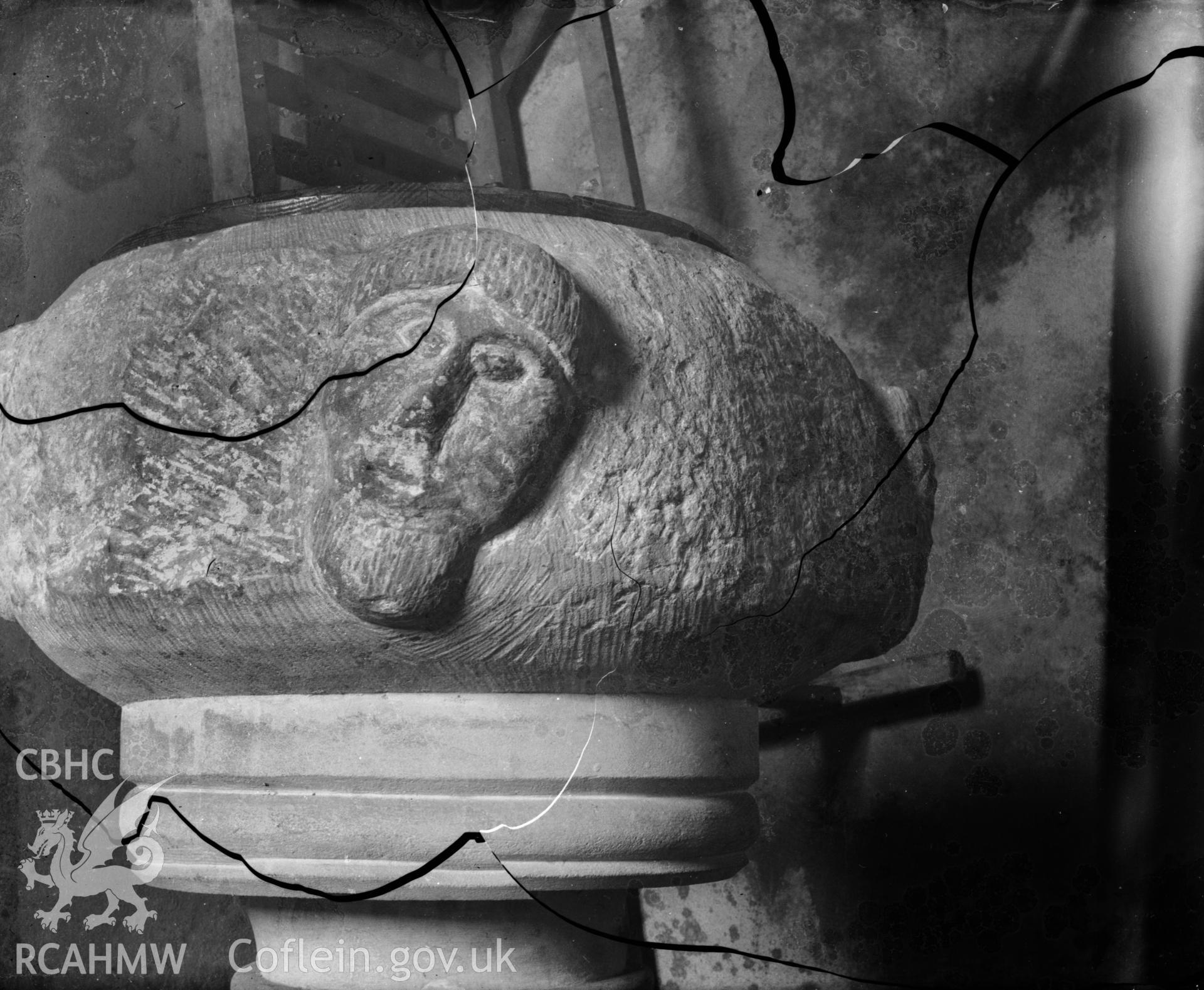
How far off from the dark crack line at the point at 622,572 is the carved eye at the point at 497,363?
12 centimetres

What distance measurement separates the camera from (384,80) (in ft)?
4.38

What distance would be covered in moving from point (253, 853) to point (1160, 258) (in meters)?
1.12

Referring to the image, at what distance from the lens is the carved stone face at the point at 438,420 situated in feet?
2.83

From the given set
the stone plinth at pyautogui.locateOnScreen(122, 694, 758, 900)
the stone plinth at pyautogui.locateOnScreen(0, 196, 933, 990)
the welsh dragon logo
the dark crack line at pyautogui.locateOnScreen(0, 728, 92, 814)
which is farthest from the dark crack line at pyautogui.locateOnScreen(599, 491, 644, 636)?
the dark crack line at pyautogui.locateOnScreen(0, 728, 92, 814)

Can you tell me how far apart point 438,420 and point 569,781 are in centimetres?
33

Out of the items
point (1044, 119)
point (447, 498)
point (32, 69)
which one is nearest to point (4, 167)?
point (32, 69)

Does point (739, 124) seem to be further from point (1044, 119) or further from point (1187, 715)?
point (1187, 715)

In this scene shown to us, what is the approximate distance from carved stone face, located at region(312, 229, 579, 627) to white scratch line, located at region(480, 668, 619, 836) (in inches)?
6.7

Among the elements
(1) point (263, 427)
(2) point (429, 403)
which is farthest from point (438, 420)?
(1) point (263, 427)

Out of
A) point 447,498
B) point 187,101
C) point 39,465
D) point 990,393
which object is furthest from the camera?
point 990,393

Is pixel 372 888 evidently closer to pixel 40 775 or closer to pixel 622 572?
pixel 622 572

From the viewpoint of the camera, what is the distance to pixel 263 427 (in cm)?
92

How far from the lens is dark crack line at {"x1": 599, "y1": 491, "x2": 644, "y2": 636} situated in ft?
3.01

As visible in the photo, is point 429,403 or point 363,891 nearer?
point 429,403
